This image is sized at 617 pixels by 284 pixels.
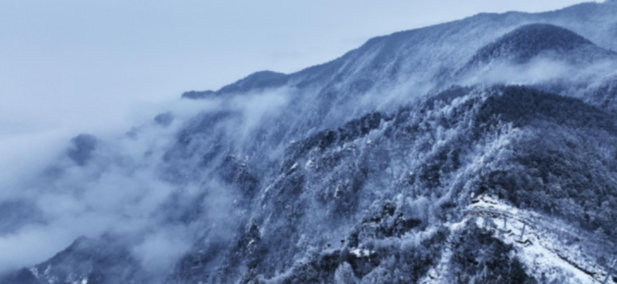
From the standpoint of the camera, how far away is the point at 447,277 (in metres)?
38.9

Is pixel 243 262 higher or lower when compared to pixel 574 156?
lower

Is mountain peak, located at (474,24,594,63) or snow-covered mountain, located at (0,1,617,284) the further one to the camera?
mountain peak, located at (474,24,594,63)

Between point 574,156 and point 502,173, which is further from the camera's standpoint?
point 574,156

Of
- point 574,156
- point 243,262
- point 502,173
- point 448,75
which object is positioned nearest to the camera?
point 502,173

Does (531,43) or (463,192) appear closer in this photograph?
(463,192)

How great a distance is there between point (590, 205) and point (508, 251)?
1836 centimetres

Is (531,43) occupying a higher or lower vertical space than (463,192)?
higher

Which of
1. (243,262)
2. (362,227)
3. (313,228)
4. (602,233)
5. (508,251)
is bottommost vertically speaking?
(243,262)

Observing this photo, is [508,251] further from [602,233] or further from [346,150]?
[346,150]

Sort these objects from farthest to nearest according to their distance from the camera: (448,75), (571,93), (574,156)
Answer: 1. (448,75)
2. (571,93)
3. (574,156)

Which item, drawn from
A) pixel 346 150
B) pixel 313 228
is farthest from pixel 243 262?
pixel 346 150

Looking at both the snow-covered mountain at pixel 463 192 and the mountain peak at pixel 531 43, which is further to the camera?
the mountain peak at pixel 531 43

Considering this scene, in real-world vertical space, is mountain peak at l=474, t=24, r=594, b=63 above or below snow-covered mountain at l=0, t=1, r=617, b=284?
above

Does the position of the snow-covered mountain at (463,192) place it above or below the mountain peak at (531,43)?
below
